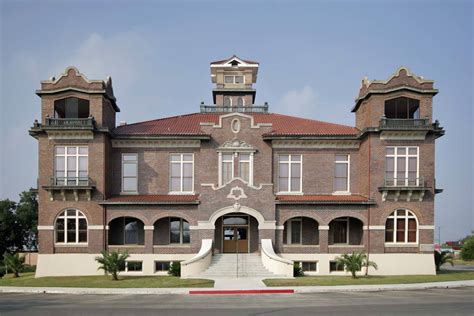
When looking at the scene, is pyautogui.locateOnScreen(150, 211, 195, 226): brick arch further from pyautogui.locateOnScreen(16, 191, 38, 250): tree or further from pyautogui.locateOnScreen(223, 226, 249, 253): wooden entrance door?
pyautogui.locateOnScreen(16, 191, 38, 250): tree

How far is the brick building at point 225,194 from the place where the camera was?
3569 centimetres

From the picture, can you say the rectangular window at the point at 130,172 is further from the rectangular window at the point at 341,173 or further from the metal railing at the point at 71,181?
the rectangular window at the point at 341,173

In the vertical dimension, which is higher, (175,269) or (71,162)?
(71,162)

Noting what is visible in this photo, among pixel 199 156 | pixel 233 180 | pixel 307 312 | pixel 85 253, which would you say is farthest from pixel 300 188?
pixel 307 312

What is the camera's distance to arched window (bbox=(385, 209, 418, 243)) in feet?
118

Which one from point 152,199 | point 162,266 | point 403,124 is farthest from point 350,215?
point 152,199

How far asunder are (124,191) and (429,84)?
79.4 ft

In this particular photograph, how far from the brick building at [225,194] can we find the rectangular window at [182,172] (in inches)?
12.9

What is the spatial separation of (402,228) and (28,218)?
47265mm

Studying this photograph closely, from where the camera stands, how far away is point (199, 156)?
3831 centimetres

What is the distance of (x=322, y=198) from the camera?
37.0m

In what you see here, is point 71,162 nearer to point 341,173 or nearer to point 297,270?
point 297,270

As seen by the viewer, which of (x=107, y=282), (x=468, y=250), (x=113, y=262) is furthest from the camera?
(x=468, y=250)

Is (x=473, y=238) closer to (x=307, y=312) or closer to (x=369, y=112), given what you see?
(x=369, y=112)
